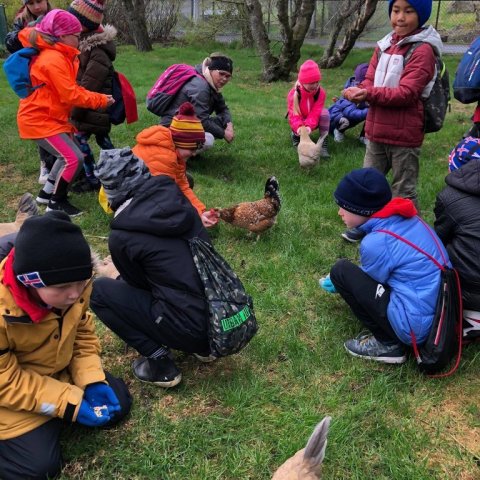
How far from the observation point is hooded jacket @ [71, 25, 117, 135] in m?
4.79

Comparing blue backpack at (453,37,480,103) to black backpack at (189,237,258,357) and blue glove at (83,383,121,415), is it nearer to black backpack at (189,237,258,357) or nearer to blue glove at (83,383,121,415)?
black backpack at (189,237,258,357)

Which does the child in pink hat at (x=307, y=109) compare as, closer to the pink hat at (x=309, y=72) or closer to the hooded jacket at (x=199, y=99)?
the pink hat at (x=309, y=72)

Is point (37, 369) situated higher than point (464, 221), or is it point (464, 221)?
point (464, 221)

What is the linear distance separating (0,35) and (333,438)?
57.7 feet

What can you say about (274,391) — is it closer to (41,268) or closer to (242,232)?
(41,268)

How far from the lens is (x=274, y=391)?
104 inches

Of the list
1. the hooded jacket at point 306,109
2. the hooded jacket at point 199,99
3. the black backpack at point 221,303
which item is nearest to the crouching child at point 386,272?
the black backpack at point 221,303

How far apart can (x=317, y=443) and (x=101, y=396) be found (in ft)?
3.78

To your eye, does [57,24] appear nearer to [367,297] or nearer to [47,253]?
[47,253]

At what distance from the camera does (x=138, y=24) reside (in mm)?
15703

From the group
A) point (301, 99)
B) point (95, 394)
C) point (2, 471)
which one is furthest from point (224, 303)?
point (301, 99)

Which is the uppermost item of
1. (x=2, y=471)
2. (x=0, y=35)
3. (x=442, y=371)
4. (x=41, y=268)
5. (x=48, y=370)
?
(x=41, y=268)

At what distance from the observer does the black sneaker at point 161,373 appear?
2.62 meters

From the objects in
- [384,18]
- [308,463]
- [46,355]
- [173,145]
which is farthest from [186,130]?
[384,18]
